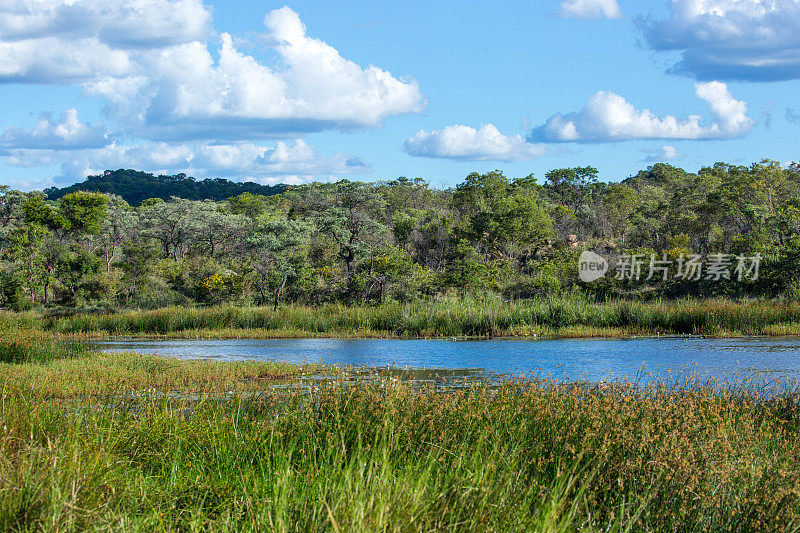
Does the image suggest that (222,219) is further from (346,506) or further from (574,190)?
(346,506)

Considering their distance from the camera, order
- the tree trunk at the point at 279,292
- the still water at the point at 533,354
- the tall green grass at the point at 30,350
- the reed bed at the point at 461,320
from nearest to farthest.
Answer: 1. the still water at the point at 533,354
2. the tall green grass at the point at 30,350
3. the reed bed at the point at 461,320
4. the tree trunk at the point at 279,292

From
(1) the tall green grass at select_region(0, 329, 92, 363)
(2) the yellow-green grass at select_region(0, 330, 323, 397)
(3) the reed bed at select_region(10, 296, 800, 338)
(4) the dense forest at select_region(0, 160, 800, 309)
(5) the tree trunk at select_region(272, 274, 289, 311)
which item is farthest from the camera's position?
(4) the dense forest at select_region(0, 160, 800, 309)

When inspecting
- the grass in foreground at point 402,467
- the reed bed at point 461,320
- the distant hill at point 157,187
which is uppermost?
the distant hill at point 157,187

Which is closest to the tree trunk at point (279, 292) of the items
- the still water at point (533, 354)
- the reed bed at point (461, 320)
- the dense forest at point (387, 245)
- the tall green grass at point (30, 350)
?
the dense forest at point (387, 245)

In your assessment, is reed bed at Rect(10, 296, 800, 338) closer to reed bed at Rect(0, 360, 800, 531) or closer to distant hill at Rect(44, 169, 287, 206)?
reed bed at Rect(0, 360, 800, 531)

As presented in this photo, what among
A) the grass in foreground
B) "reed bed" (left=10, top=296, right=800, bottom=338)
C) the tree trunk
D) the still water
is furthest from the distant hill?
the grass in foreground

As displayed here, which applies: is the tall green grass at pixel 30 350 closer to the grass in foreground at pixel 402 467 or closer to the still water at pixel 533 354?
the still water at pixel 533 354

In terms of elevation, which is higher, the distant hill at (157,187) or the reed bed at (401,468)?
the distant hill at (157,187)

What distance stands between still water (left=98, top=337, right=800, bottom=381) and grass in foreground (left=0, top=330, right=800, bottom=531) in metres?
8.18

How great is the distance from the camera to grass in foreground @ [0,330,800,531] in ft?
14.6

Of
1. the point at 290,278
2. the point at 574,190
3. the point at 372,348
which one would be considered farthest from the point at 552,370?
the point at 574,190

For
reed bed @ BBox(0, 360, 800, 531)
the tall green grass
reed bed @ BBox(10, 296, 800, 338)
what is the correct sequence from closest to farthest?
reed bed @ BBox(0, 360, 800, 531) < the tall green grass < reed bed @ BBox(10, 296, 800, 338)

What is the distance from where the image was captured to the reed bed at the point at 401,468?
4.45 meters

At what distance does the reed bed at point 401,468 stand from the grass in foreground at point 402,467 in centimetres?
2
